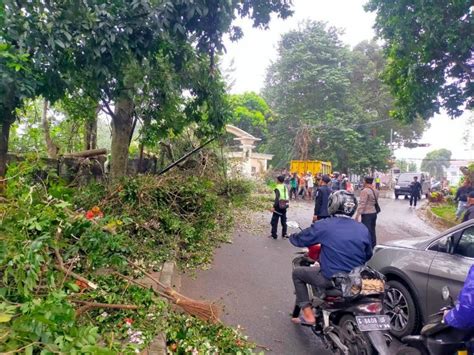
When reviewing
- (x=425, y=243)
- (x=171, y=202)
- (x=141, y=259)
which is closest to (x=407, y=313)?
(x=425, y=243)

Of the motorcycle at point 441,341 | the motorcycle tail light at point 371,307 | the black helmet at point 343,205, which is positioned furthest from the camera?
the black helmet at point 343,205

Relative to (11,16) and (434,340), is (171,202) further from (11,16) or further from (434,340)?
(434,340)

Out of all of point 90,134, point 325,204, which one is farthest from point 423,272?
point 90,134

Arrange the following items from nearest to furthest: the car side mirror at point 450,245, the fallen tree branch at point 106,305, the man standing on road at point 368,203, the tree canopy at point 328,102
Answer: the fallen tree branch at point 106,305 → the car side mirror at point 450,245 → the man standing on road at point 368,203 → the tree canopy at point 328,102

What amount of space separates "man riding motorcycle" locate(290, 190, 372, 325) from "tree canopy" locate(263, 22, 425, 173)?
28337mm

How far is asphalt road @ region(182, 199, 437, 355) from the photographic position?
4.07 m

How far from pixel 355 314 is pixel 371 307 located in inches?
5.9

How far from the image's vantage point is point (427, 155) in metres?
100

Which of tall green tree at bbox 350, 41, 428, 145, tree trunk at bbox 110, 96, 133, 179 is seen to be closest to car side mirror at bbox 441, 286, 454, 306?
tree trunk at bbox 110, 96, 133, 179

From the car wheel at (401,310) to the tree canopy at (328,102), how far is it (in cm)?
2768

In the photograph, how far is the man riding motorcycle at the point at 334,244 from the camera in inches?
136

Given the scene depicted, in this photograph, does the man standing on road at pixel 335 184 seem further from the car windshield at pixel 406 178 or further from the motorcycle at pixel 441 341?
the motorcycle at pixel 441 341

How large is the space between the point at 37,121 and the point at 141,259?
33.1 ft

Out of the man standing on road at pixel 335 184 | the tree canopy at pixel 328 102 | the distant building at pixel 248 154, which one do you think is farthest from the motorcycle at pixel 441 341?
the tree canopy at pixel 328 102
